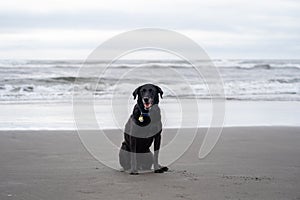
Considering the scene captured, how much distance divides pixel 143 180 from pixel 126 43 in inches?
61.4

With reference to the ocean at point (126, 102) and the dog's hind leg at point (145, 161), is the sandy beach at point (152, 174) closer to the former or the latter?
the dog's hind leg at point (145, 161)

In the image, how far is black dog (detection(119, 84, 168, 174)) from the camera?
607 centimetres

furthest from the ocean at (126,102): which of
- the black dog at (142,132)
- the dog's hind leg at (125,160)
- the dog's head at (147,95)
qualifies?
the dog's hind leg at (125,160)

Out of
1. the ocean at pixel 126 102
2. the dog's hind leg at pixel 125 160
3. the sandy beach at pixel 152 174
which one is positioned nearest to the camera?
the sandy beach at pixel 152 174

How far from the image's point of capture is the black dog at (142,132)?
6074 millimetres

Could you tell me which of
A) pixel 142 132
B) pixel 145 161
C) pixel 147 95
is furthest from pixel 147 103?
pixel 145 161

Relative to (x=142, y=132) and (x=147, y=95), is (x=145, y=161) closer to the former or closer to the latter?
(x=142, y=132)

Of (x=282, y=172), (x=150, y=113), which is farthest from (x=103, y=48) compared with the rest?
(x=282, y=172)

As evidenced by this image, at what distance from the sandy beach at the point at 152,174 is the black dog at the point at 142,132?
19cm

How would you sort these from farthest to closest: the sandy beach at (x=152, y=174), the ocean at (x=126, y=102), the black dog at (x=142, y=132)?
the ocean at (x=126, y=102) < the black dog at (x=142, y=132) < the sandy beach at (x=152, y=174)

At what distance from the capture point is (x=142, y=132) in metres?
6.08

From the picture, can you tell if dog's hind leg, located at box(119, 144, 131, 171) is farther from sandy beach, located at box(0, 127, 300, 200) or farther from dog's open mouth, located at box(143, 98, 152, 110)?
dog's open mouth, located at box(143, 98, 152, 110)

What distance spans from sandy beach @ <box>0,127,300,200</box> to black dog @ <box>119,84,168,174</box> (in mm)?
193

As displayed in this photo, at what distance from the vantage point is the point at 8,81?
924 inches
